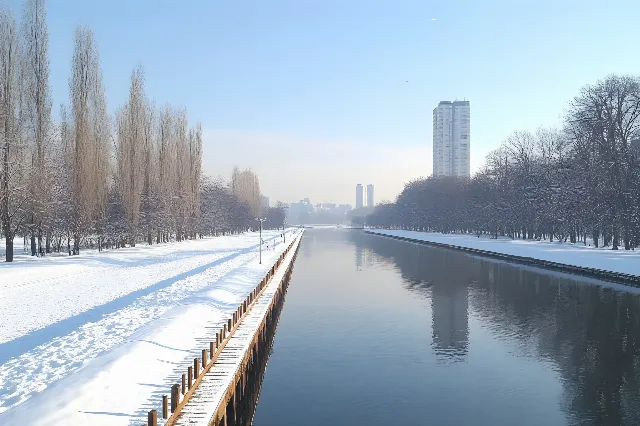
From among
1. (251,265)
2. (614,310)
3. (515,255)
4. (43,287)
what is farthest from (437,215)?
(43,287)

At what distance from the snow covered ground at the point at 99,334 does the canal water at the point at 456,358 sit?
3.54 metres

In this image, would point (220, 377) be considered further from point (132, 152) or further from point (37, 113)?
point (132, 152)

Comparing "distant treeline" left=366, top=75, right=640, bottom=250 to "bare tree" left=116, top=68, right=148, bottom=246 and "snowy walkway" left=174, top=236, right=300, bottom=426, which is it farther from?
"bare tree" left=116, top=68, right=148, bottom=246

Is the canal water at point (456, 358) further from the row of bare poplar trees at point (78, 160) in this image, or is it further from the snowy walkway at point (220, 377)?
the row of bare poplar trees at point (78, 160)

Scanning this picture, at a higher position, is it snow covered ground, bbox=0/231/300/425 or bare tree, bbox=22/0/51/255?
bare tree, bbox=22/0/51/255

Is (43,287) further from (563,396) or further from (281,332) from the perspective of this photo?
(563,396)

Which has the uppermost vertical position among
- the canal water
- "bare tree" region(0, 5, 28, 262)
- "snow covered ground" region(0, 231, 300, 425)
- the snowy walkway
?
"bare tree" region(0, 5, 28, 262)

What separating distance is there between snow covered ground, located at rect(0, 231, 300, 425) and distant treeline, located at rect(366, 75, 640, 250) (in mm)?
38524

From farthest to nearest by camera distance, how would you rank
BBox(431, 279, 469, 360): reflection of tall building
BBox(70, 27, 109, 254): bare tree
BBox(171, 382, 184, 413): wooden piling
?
1. BBox(70, 27, 109, 254): bare tree
2. BBox(431, 279, 469, 360): reflection of tall building
3. BBox(171, 382, 184, 413): wooden piling

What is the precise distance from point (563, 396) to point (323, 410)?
25.1ft

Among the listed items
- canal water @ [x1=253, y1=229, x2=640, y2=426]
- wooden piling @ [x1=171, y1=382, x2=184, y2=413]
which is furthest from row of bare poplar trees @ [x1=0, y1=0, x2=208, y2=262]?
wooden piling @ [x1=171, y1=382, x2=184, y2=413]

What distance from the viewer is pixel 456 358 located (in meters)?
20.3

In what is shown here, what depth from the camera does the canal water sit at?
1508cm

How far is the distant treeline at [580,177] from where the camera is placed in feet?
173
